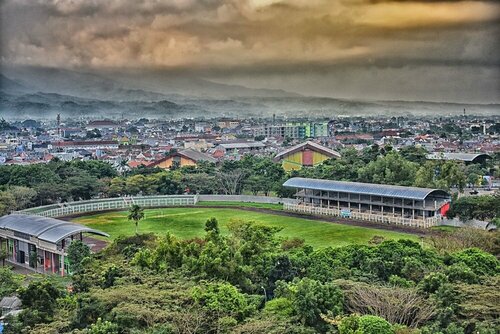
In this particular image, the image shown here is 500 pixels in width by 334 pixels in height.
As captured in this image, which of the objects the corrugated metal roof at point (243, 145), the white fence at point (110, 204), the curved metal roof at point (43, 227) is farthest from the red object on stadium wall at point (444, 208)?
the corrugated metal roof at point (243, 145)

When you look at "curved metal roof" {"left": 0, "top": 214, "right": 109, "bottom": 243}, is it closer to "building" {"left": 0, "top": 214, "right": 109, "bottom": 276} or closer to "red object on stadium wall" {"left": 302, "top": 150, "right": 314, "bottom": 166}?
"building" {"left": 0, "top": 214, "right": 109, "bottom": 276}

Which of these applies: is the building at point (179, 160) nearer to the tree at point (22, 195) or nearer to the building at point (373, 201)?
the building at point (373, 201)

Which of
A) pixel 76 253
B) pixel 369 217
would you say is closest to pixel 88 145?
pixel 369 217

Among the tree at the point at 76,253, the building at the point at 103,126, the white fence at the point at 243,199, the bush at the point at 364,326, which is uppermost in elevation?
the building at the point at 103,126

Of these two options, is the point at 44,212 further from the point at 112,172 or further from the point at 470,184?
the point at 470,184

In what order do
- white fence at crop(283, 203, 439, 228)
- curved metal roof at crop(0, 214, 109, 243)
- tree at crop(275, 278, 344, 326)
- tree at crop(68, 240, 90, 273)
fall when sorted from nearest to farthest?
tree at crop(275, 278, 344, 326) < tree at crop(68, 240, 90, 273) < curved metal roof at crop(0, 214, 109, 243) < white fence at crop(283, 203, 439, 228)

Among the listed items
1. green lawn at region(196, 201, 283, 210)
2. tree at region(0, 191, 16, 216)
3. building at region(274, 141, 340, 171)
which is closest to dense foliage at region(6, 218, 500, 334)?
tree at region(0, 191, 16, 216)

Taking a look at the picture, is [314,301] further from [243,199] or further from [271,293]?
[243,199]
